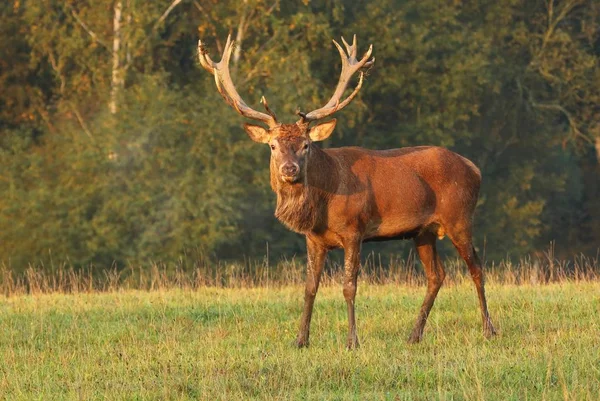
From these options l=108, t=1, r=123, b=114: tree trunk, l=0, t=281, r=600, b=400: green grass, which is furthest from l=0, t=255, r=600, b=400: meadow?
l=108, t=1, r=123, b=114: tree trunk

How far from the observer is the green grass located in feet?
28.8

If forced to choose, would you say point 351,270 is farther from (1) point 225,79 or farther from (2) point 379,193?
(1) point 225,79

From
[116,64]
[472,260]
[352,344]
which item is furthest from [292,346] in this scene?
[116,64]

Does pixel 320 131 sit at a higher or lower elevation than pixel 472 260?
higher

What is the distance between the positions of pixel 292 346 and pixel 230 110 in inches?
829

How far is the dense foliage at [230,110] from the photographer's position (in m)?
30.5

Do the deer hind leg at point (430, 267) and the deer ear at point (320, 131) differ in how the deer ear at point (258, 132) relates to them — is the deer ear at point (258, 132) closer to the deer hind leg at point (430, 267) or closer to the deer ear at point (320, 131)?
the deer ear at point (320, 131)

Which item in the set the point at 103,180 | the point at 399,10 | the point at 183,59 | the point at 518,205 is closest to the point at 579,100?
the point at 518,205

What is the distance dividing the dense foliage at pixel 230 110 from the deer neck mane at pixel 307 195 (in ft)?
58.3

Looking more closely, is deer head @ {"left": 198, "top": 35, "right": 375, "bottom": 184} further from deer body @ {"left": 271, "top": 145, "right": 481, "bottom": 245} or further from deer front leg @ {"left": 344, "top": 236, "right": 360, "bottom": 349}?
deer front leg @ {"left": 344, "top": 236, "right": 360, "bottom": 349}

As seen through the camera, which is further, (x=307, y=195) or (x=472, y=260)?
(x=472, y=260)

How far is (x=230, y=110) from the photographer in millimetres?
31672

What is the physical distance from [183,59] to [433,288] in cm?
2406

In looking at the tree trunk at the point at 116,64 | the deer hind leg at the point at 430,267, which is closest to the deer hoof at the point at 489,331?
the deer hind leg at the point at 430,267
